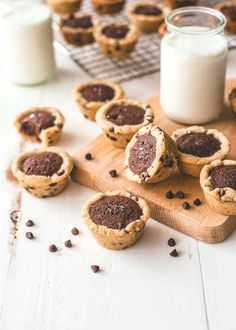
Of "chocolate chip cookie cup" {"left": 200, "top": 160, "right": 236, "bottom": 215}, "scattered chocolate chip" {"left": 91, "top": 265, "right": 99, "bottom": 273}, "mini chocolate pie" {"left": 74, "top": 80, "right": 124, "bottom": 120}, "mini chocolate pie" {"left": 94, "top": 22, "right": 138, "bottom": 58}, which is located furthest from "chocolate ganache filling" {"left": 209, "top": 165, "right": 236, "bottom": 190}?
"mini chocolate pie" {"left": 94, "top": 22, "right": 138, "bottom": 58}

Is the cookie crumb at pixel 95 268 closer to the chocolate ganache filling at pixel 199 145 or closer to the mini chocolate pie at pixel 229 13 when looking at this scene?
the chocolate ganache filling at pixel 199 145

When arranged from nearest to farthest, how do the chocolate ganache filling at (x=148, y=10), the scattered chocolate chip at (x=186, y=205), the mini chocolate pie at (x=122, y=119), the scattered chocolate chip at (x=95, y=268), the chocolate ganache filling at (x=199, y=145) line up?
the scattered chocolate chip at (x=95, y=268), the scattered chocolate chip at (x=186, y=205), the chocolate ganache filling at (x=199, y=145), the mini chocolate pie at (x=122, y=119), the chocolate ganache filling at (x=148, y=10)

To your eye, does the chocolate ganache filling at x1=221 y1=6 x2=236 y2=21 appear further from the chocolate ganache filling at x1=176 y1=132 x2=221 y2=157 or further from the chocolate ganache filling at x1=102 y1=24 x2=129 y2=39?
the chocolate ganache filling at x1=176 y1=132 x2=221 y2=157

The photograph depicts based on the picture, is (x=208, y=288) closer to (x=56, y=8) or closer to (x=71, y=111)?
(x=71, y=111)

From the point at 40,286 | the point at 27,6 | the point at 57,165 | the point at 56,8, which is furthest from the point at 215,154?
the point at 56,8

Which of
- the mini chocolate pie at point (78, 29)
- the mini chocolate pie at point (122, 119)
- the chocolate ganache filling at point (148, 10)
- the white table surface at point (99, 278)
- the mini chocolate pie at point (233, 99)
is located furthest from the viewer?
the chocolate ganache filling at point (148, 10)

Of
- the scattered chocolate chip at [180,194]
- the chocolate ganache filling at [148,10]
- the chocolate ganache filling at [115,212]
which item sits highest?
the chocolate ganache filling at [148,10]

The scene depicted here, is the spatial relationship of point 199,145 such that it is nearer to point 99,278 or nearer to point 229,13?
point 99,278

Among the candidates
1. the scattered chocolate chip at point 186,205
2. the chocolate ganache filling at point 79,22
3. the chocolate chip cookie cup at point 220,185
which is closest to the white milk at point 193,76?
the chocolate chip cookie cup at point 220,185
